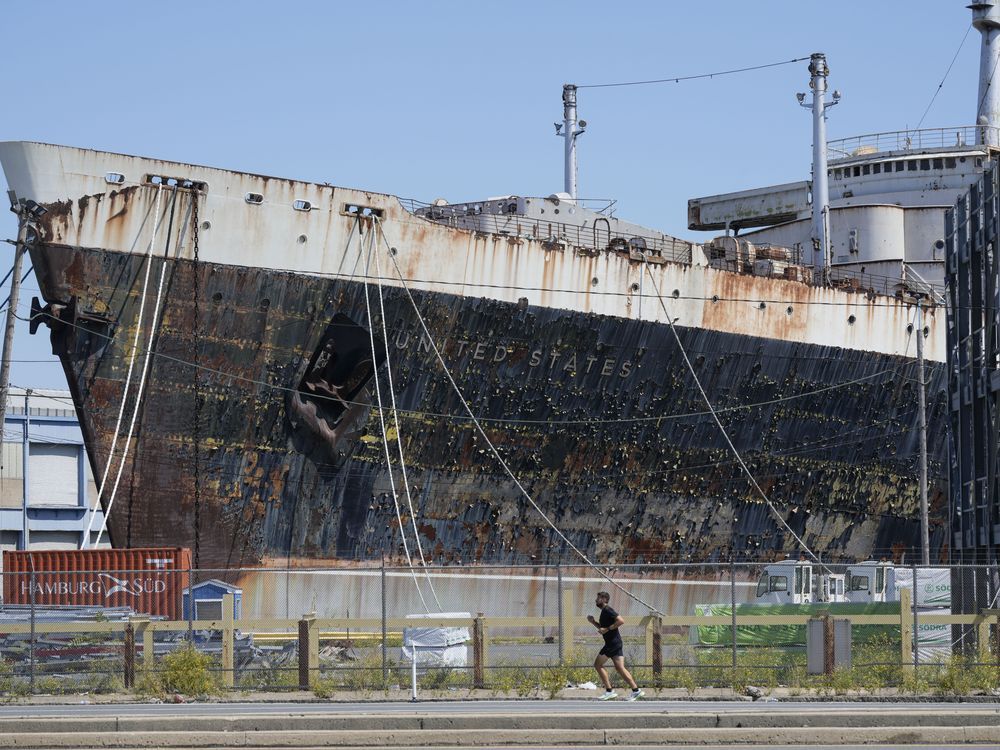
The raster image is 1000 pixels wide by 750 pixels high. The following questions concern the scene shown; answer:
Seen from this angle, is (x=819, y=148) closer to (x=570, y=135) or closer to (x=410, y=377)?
(x=570, y=135)

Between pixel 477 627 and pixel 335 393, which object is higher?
pixel 335 393

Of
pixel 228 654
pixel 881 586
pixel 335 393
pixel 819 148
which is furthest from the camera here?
pixel 819 148

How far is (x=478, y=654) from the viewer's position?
16266 mm

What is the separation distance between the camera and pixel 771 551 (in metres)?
33.1

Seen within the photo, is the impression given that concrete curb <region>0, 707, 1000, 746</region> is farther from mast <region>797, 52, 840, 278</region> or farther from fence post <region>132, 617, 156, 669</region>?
mast <region>797, 52, 840, 278</region>

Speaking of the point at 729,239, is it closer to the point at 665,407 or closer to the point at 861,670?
the point at 665,407

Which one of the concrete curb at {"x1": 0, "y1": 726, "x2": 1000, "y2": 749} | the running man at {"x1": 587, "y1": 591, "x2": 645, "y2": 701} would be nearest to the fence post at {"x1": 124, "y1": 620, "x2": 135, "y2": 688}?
the concrete curb at {"x1": 0, "y1": 726, "x2": 1000, "y2": 749}

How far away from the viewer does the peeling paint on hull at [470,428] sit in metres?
25.6

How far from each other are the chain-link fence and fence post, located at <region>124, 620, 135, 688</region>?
2 centimetres

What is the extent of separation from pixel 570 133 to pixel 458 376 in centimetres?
1296

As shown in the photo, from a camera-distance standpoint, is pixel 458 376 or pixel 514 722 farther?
pixel 458 376

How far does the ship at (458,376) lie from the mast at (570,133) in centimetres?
545

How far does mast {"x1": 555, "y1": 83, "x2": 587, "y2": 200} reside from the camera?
3841 cm

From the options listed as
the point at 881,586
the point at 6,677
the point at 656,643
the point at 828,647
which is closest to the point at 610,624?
the point at 656,643
